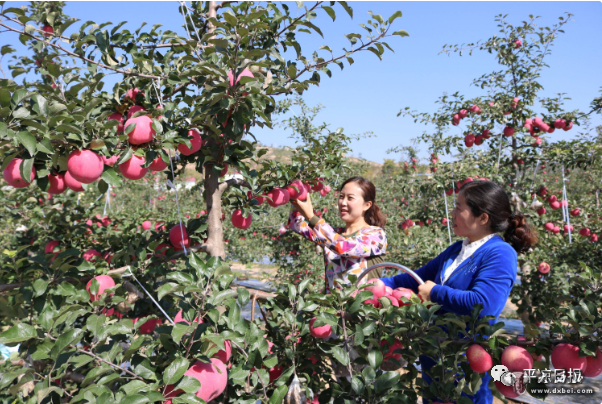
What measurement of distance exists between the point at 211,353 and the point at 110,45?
4.37 ft

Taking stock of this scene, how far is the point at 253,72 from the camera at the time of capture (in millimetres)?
1347

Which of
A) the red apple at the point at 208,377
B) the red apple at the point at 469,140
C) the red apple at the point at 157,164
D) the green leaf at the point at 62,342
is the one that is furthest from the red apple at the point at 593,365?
the red apple at the point at 469,140

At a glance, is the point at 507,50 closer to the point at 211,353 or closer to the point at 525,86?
the point at 525,86

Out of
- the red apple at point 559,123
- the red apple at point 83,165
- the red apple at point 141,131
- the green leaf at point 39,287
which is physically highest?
the red apple at point 559,123

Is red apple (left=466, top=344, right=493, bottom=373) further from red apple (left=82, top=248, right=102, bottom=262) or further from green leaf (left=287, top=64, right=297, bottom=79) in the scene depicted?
red apple (left=82, top=248, right=102, bottom=262)

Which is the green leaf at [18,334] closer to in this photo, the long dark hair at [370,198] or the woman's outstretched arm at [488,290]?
the woman's outstretched arm at [488,290]

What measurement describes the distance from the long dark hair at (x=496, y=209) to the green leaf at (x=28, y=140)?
139 cm

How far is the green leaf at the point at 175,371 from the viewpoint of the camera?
82 cm

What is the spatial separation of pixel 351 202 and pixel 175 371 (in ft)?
4.12

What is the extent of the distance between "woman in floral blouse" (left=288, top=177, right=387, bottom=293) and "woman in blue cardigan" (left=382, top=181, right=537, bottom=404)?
34 centimetres

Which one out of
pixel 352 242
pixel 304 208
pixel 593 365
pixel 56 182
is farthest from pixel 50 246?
pixel 593 365

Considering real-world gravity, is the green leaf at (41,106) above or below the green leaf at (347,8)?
below

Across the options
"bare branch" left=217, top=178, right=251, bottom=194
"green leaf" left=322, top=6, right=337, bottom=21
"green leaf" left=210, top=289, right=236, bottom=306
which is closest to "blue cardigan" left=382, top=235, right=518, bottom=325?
"green leaf" left=210, top=289, right=236, bottom=306

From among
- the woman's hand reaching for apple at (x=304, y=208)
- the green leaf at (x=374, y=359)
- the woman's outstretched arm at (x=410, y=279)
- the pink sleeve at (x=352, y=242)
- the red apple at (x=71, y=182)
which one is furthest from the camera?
the woman's hand reaching for apple at (x=304, y=208)
